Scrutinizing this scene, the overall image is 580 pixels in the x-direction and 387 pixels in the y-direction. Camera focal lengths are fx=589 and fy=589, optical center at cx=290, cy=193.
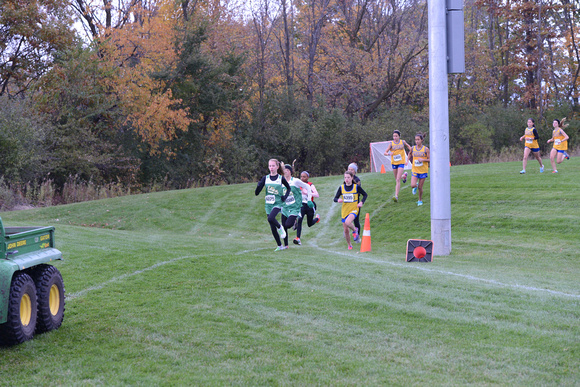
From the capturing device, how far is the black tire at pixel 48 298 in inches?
237

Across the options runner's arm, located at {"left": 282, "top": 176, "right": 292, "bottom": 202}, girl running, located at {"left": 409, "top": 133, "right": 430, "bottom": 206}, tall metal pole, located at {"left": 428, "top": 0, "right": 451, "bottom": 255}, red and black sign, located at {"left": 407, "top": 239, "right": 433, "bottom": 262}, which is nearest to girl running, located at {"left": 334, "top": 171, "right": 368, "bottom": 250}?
runner's arm, located at {"left": 282, "top": 176, "right": 292, "bottom": 202}

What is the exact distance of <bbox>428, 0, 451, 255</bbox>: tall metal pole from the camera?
12578 millimetres

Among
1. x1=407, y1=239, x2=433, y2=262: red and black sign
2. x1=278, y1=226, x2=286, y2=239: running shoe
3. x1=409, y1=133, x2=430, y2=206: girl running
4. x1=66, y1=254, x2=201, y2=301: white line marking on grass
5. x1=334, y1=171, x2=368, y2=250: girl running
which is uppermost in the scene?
x1=409, y1=133, x2=430, y2=206: girl running

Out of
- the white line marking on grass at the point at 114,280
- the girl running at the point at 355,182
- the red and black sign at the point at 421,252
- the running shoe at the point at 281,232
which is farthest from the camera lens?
the girl running at the point at 355,182

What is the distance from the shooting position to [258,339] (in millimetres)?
5680

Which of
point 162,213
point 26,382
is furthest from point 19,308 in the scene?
point 162,213

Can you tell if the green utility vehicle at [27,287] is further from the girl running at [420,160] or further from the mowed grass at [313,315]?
the girl running at [420,160]

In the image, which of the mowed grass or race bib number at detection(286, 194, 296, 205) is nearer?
the mowed grass

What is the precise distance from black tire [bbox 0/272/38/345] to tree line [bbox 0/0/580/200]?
844 inches

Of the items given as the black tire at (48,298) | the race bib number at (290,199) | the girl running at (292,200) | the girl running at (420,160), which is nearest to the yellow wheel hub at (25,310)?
the black tire at (48,298)

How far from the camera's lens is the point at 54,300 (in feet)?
20.8

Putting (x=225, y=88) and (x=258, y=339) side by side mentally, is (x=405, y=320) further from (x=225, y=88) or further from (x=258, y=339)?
(x=225, y=88)

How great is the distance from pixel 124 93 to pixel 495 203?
22111 mm

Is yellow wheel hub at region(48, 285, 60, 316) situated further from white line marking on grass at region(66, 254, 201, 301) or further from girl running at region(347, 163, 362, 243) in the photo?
girl running at region(347, 163, 362, 243)
